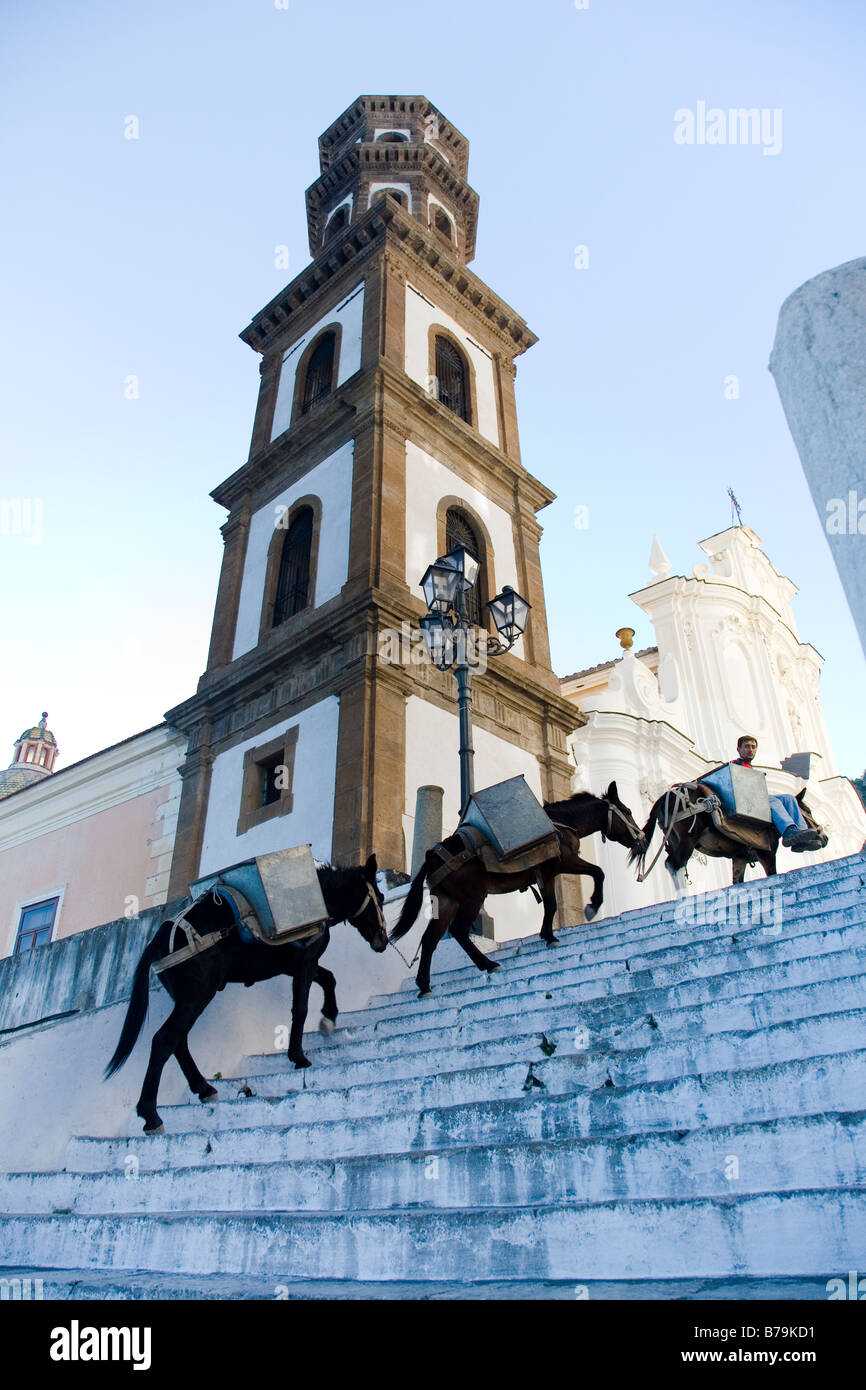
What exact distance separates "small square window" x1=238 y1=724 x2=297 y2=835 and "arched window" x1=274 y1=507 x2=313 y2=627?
3.08m

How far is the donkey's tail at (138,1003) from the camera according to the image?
7.46 meters

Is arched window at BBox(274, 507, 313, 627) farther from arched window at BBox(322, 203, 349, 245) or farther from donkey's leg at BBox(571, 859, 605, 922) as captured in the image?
arched window at BBox(322, 203, 349, 245)

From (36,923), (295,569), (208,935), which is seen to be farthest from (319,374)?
(208,935)

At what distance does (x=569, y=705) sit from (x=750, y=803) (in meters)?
9.72

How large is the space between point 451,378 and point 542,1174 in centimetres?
2157

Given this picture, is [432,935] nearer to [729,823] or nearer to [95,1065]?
[95,1065]

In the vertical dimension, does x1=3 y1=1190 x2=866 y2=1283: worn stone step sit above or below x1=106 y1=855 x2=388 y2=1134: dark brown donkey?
below

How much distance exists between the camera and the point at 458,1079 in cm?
520

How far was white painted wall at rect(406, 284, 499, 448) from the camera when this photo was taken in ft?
71.0

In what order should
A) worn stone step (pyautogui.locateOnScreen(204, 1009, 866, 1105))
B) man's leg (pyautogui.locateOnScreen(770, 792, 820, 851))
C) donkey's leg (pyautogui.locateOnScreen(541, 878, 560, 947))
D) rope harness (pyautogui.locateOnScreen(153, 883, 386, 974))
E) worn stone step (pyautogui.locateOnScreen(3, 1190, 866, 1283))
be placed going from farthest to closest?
man's leg (pyautogui.locateOnScreen(770, 792, 820, 851)) < donkey's leg (pyautogui.locateOnScreen(541, 878, 560, 947)) < rope harness (pyautogui.locateOnScreen(153, 883, 386, 974)) < worn stone step (pyautogui.locateOnScreen(204, 1009, 866, 1105)) < worn stone step (pyautogui.locateOnScreen(3, 1190, 866, 1283))

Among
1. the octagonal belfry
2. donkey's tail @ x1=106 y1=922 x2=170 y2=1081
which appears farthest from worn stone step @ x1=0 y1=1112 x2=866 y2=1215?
the octagonal belfry

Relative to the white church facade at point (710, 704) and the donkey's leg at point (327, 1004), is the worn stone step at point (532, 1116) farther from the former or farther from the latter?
the white church facade at point (710, 704)

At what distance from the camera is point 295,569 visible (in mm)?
19969

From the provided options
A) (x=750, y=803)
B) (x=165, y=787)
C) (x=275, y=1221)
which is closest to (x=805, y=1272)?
(x=275, y=1221)
